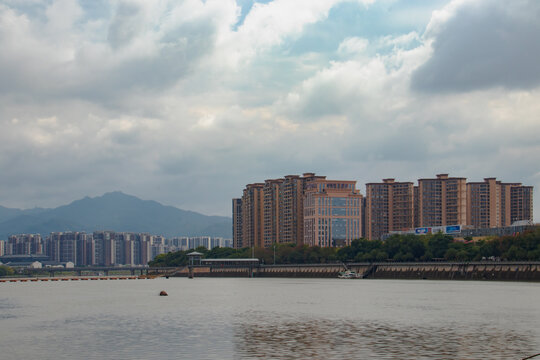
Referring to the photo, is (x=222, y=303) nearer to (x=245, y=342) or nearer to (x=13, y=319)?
(x=13, y=319)

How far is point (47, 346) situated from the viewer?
62406 millimetres

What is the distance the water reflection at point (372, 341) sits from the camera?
54.9 metres

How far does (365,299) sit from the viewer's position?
12200cm

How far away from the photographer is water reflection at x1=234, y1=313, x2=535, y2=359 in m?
54.9

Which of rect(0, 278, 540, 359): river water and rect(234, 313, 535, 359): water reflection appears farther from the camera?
rect(0, 278, 540, 359): river water

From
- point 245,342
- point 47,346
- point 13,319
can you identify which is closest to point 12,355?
point 47,346

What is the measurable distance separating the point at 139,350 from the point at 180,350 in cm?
312

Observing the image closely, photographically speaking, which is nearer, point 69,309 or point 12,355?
point 12,355

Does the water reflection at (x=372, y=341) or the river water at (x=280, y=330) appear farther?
the river water at (x=280, y=330)

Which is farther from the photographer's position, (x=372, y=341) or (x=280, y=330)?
(x=280, y=330)

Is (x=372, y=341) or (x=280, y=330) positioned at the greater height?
(x=372, y=341)

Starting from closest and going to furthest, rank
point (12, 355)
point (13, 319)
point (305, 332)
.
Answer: point (12, 355) → point (305, 332) → point (13, 319)

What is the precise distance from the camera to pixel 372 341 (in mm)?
62812

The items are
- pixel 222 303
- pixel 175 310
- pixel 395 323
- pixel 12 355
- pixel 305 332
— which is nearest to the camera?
pixel 12 355
